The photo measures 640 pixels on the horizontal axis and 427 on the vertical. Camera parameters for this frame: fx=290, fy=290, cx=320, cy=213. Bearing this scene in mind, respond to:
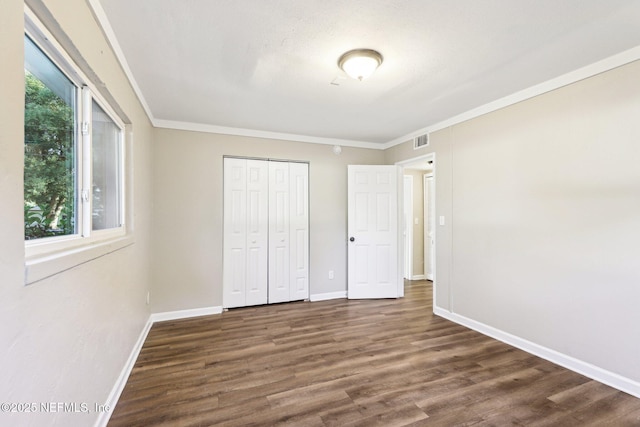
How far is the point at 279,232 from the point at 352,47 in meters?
2.65

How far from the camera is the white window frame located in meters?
1.10

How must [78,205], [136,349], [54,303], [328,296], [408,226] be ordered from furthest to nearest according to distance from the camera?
1. [408,226]
2. [328,296]
3. [136,349]
4. [78,205]
5. [54,303]

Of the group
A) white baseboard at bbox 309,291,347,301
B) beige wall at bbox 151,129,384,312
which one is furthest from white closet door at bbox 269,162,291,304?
white baseboard at bbox 309,291,347,301

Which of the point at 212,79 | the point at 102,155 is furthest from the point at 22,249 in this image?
the point at 212,79

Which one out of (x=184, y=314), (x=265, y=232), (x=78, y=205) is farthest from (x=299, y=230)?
(x=78, y=205)

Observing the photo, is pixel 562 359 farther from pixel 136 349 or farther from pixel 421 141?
pixel 136 349

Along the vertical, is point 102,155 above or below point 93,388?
above

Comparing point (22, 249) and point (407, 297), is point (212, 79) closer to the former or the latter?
point (22, 249)

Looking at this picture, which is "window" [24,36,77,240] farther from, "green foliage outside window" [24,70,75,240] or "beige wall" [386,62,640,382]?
"beige wall" [386,62,640,382]

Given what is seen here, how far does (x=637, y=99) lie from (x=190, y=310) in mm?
4610

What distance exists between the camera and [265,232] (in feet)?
13.2

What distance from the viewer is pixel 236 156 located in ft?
12.7

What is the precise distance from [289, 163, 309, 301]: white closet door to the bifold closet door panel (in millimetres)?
380

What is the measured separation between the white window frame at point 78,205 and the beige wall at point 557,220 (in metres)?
3.35
